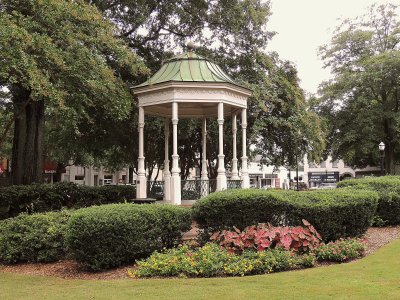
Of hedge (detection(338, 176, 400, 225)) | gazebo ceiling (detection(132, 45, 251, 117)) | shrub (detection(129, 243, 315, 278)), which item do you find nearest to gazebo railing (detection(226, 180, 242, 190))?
gazebo ceiling (detection(132, 45, 251, 117))

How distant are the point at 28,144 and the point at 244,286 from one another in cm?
1328

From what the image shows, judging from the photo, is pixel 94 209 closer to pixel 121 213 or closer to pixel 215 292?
pixel 121 213

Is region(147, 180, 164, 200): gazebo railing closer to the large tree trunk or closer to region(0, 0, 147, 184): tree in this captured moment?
region(0, 0, 147, 184): tree

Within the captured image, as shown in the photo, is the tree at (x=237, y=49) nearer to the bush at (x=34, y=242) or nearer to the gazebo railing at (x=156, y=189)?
the gazebo railing at (x=156, y=189)

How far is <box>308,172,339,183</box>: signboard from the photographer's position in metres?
82.5

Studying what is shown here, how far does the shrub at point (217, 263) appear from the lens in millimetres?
8594

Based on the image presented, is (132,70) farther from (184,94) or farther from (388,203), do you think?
(388,203)

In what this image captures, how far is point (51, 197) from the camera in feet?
52.6

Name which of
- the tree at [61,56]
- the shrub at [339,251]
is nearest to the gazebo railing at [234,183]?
the tree at [61,56]

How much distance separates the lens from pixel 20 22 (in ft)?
42.1

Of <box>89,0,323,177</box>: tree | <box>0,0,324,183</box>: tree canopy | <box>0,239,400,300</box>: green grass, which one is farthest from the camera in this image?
<box>89,0,323,177</box>: tree

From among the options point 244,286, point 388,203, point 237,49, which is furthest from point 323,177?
point 244,286

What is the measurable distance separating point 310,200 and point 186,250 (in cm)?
320

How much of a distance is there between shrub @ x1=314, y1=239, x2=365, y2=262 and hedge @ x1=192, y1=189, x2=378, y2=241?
67cm
